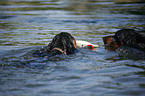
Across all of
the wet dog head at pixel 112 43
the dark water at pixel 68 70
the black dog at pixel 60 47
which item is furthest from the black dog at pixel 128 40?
the black dog at pixel 60 47

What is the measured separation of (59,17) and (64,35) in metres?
8.03

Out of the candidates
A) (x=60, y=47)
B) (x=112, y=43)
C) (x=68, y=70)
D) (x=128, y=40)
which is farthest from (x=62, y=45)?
(x=128, y=40)

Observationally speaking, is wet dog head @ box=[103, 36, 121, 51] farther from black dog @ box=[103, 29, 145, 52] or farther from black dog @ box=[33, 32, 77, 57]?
black dog @ box=[33, 32, 77, 57]

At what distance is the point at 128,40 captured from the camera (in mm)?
7891

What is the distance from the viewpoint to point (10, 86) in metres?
4.97

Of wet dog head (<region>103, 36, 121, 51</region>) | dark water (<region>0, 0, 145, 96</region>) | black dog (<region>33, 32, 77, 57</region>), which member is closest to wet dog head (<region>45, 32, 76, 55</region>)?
black dog (<region>33, 32, 77, 57</region>)

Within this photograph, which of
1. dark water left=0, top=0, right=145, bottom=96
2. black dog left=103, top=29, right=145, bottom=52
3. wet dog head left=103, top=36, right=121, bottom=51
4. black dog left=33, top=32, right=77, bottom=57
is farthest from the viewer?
wet dog head left=103, top=36, right=121, bottom=51

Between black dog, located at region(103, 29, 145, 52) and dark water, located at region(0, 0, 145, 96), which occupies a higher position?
black dog, located at region(103, 29, 145, 52)

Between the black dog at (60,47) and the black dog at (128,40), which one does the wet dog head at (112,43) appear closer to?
the black dog at (128,40)

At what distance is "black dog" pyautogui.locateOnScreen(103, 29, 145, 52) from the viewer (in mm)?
7738

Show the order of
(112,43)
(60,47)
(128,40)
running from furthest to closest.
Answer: (112,43), (128,40), (60,47)

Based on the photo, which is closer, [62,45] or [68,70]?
[68,70]

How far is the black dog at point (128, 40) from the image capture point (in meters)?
7.74

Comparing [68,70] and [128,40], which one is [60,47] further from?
[128,40]
